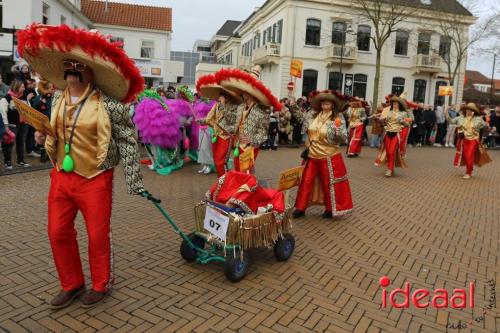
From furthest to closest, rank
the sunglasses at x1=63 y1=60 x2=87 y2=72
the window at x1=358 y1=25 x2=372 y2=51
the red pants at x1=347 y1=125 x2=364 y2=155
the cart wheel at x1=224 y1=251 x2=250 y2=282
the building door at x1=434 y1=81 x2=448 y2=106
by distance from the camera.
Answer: the building door at x1=434 y1=81 x2=448 y2=106 < the window at x1=358 y1=25 x2=372 y2=51 < the red pants at x1=347 y1=125 x2=364 y2=155 < the cart wheel at x1=224 y1=251 x2=250 y2=282 < the sunglasses at x1=63 y1=60 x2=87 y2=72

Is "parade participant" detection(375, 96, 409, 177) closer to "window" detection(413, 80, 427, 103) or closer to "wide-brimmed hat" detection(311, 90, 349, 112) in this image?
"wide-brimmed hat" detection(311, 90, 349, 112)

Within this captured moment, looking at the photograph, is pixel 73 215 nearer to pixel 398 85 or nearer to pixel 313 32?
pixel 313 32

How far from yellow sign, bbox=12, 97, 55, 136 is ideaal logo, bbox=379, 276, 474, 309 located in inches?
126

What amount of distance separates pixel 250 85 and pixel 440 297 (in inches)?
132

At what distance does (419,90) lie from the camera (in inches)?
1452

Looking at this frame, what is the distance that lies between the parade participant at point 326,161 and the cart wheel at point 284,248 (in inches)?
71.2

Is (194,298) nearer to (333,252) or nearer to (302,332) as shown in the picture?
(302,332)

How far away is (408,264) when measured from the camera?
5.11 metres

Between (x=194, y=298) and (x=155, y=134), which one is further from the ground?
(x=155, y=134)

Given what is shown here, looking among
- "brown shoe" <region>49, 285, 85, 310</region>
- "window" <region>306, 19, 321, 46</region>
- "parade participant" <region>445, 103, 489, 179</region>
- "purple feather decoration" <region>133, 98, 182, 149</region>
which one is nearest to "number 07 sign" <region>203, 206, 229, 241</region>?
"brown shoe" <region>49, 285, 85, 310</region>

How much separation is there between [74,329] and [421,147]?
18340mm

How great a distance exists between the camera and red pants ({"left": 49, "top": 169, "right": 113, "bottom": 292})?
3.53 meters

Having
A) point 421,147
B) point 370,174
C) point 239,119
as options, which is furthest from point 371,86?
point 239,119

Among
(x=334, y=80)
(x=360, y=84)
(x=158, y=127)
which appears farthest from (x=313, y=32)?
(x=158, y=127)
